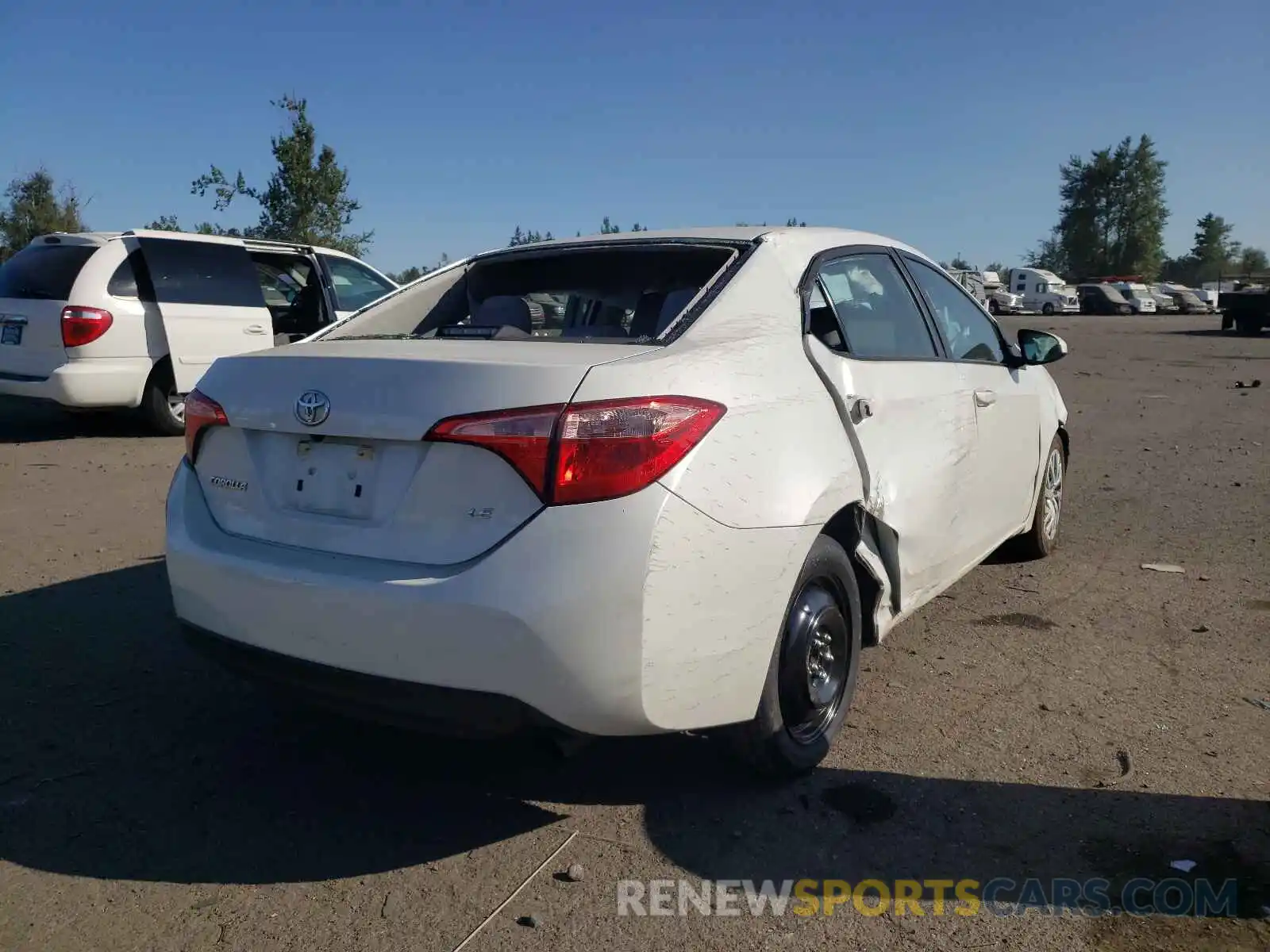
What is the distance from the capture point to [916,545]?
12.3ft

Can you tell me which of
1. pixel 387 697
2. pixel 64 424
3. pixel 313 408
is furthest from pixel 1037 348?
pixel 64 424

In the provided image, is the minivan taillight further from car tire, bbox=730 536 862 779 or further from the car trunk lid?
car tire, bbox=730 536 862 779

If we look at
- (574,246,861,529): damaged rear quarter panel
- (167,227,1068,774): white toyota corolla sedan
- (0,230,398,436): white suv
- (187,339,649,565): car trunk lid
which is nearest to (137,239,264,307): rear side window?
(0,230,398,436): white suv

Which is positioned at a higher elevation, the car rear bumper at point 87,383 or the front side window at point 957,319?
the front side window at point 957,319

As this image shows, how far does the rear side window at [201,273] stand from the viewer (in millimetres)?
9617

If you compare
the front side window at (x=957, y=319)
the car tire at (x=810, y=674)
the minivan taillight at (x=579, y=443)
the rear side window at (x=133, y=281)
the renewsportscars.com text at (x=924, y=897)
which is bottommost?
the renewsportscars.com text at (x=924, y=897)

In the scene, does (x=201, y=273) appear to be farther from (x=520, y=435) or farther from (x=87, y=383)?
(x=520, y=435)

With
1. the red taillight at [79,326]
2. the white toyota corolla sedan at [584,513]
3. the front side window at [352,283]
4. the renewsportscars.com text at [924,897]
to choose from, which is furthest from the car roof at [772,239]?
the front side window at [352,283]

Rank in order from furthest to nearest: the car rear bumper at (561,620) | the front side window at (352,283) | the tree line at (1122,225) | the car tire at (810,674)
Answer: the tree line at (1122,225)
the front side window at (352,283)
the car tire at (810,674)
the car rear bumper at (561,620)

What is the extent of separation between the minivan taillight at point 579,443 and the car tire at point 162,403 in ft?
26.3

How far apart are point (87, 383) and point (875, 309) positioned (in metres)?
7.77

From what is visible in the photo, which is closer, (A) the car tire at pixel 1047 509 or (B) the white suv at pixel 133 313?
(A) the car tire at pixel 1047 509

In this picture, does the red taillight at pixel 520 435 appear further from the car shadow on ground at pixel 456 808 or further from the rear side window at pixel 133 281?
the rear side window at pixel 133 281

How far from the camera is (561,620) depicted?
246cm
